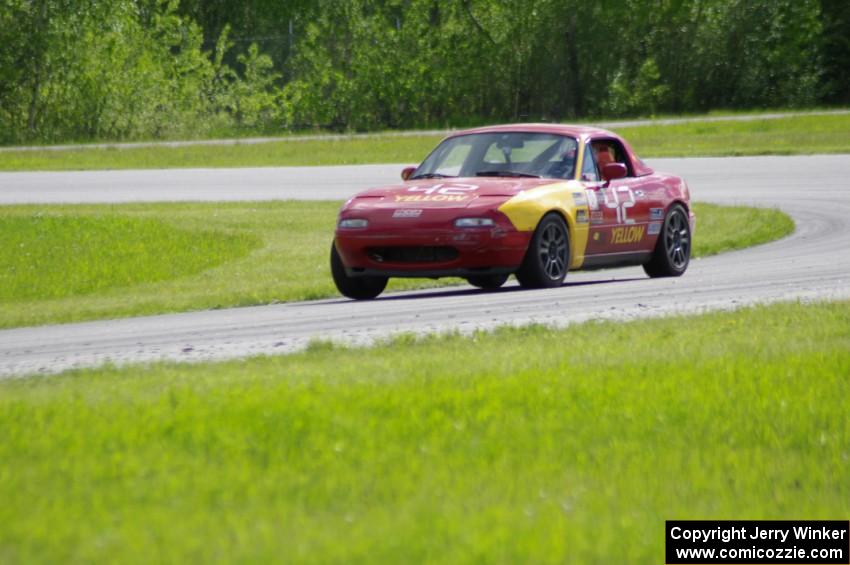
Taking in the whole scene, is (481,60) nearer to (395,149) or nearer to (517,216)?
(395,149)

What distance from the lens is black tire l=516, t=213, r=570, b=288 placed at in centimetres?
1287

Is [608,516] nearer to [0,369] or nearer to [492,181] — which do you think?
[0,369]

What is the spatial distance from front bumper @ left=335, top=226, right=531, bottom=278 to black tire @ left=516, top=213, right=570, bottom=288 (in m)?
0.11

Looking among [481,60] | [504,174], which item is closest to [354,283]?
[504,174]

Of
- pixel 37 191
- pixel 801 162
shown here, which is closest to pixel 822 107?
pixel 801 162

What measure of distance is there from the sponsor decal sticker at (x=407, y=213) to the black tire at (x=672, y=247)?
9.78 ft

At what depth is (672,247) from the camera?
48.7ft

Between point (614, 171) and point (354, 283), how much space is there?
8.02 ft

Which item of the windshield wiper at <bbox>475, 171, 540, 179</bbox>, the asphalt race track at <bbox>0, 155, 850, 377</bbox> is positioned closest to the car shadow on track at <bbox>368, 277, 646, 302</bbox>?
the asphalt race track at <bbox>0, 155, 850, 377</bbox>

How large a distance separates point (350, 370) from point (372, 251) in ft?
15.1

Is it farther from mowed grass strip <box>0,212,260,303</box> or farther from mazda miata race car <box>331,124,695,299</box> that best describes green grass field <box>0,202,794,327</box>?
mazda miata race car <box>331,124,695,299</box>

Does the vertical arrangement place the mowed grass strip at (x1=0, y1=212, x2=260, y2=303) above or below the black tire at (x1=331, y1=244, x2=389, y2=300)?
below

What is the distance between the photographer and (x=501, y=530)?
195 inches

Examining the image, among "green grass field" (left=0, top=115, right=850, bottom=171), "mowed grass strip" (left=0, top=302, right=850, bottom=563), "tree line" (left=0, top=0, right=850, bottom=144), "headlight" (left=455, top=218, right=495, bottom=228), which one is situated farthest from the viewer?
"tree line" (left=0, top=0, right=850, bottom=144)
